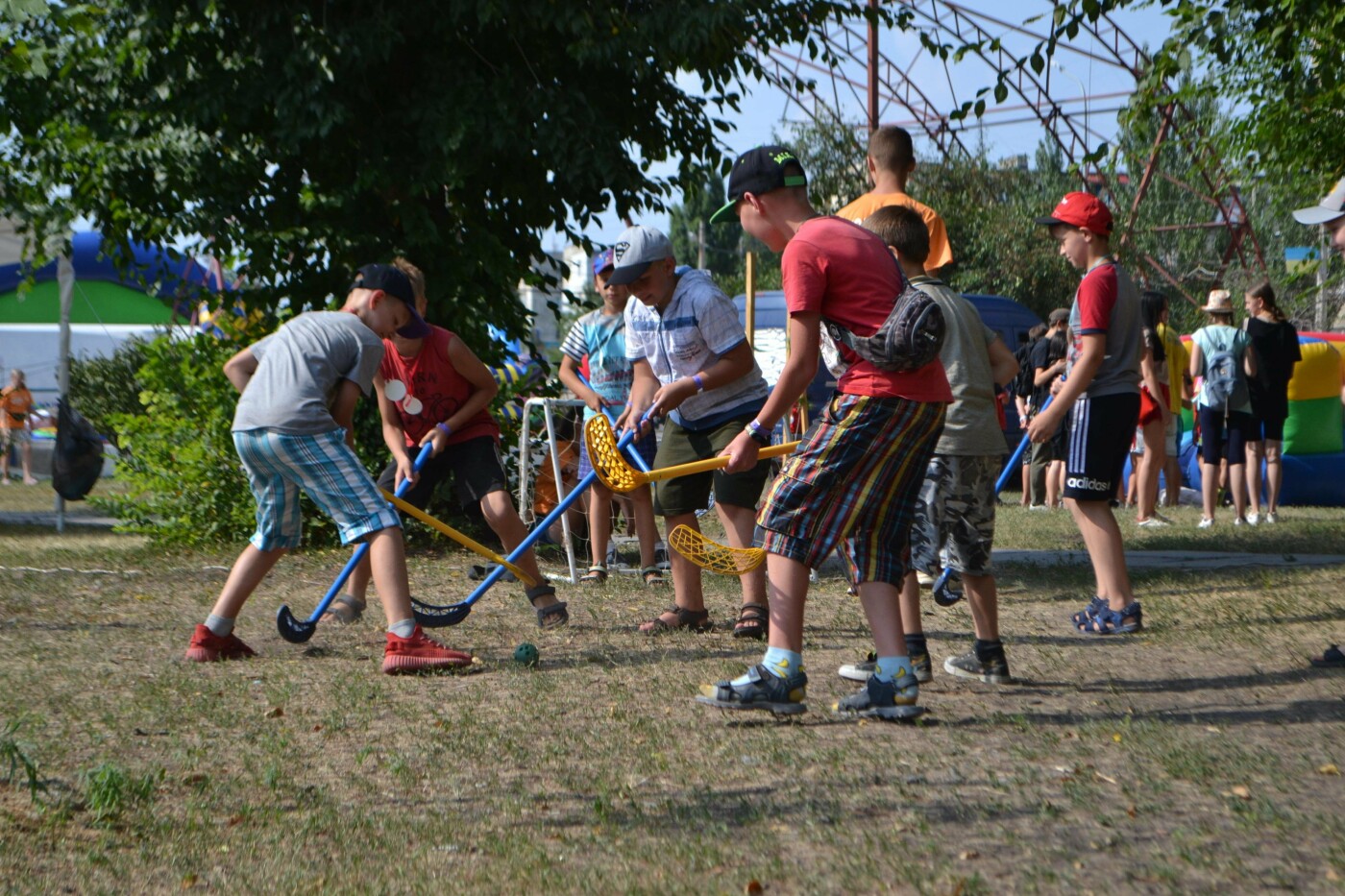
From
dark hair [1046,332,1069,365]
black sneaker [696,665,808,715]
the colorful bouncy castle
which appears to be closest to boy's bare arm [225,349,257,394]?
black sneaker [696,665,808,715]

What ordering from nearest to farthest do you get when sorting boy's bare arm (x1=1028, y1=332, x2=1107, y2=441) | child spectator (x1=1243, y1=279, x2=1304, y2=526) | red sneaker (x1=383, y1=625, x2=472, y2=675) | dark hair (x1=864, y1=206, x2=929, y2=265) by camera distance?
1. dark hair (x1=864, y1=206, x2=929, y2=265)
2. red sneaker (x1=383, y1=625, x2=472, y2=675)
3. boy's bare arm (x1=1028, y1=332, x2=1107, y2=441)
4. child spectator (x1=1243, y1=279, x2=1304, y2=526)

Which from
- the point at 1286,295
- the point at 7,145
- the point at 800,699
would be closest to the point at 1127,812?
the point at 800,699

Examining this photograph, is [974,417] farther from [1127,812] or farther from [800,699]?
[1127,812]

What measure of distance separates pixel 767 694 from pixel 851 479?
73cm

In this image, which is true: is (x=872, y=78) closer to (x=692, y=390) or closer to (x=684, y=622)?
(x=684, y=622)

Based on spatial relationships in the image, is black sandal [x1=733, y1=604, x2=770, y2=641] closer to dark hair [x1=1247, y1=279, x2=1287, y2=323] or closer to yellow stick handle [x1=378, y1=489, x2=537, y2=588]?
yellow stick handle [x1=378, y1=489, x2=537, y2=588]

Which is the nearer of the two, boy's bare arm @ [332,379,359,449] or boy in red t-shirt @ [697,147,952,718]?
boy in red t-shirt @ [697,147,952,718]

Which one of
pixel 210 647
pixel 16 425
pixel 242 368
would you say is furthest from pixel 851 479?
pixel 16 425

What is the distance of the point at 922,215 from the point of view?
6418 mm

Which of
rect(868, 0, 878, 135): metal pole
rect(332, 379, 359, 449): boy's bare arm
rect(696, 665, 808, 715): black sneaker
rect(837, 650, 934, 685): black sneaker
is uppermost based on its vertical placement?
rect(868, 0, 878, 135): metal pole

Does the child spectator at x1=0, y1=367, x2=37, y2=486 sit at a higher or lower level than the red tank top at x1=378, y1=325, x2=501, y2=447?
lower

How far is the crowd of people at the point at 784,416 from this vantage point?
4527 mm

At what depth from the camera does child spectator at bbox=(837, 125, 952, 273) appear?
634 centimetres

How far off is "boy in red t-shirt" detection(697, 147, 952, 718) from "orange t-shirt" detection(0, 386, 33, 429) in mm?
18008
